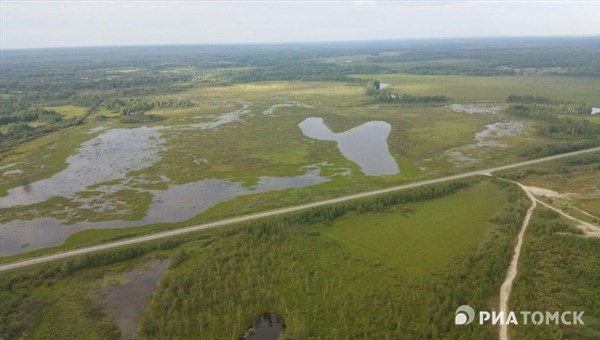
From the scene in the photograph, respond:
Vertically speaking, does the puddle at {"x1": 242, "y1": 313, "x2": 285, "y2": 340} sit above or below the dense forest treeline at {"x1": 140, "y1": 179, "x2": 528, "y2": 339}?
below

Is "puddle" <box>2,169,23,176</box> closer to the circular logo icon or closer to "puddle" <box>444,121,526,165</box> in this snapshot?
the circular logo icon

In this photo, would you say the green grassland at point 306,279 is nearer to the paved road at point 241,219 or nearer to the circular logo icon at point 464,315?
the circular logo icon at point 464,315

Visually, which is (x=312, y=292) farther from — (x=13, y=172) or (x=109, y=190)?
(x=13, y=172)

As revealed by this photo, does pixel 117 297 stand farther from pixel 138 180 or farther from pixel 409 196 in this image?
pixel 409 196

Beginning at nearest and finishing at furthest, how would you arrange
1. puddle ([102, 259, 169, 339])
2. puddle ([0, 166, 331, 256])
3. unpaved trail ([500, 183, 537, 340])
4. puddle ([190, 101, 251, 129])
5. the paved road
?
1. unpaved trail ([500, 183, 537, 340])
2. puddle ([102, 259, 169, 339])
3. the paved road
4. puddle ([0, 166, 331, 256])
5. puddle ([190, 101, 251, 129])

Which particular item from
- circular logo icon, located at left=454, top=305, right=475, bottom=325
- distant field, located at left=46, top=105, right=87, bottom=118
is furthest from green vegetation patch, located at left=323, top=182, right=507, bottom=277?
distant field, located at left=46, top=105, right=87, bottom=118

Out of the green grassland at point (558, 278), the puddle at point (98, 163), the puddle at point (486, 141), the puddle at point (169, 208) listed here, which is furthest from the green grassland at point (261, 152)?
the green grassland at point (558, 278)
